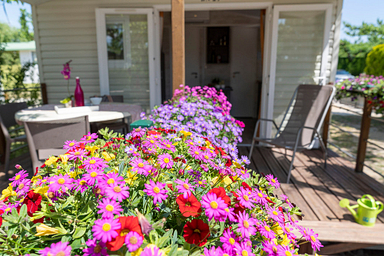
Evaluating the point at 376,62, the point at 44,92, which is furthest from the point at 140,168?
the point at 376,62

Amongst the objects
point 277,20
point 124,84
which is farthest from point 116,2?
point 277,20

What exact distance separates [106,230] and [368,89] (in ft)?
11.4

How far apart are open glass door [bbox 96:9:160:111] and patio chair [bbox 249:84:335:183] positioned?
2.18 m

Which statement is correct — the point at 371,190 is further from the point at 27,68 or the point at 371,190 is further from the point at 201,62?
the point at 27,68

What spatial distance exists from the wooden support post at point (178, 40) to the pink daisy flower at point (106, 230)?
2027mm

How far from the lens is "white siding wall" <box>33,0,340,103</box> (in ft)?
14.8

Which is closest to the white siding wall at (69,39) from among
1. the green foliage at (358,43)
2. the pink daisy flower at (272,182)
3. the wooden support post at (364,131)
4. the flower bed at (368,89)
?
the flower bed at (368,89)

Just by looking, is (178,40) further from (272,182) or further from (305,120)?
(305,120)

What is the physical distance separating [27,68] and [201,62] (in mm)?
4294

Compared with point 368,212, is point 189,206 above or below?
above

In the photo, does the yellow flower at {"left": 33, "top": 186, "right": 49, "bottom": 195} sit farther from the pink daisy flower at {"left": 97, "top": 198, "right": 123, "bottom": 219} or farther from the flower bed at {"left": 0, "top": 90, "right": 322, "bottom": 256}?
the pink daisy flower at {"left": 97, "top": 198, "right": 123, "bottom": 219}

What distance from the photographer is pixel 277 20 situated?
167 inches

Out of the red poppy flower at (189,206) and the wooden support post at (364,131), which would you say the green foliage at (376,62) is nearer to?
the wooden support post at (364,131)

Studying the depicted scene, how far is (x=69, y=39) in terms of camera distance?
4.64m
